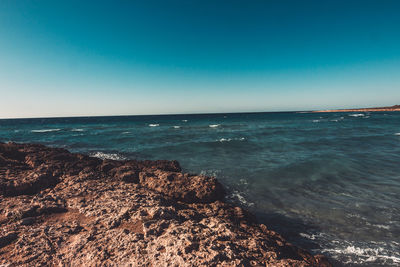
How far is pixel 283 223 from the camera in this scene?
5621mm

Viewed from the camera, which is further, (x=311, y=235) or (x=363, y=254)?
(x=311, y=235)

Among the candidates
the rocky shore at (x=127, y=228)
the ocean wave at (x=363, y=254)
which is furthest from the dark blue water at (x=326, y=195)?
the rocky shore at (x=127, y=228)

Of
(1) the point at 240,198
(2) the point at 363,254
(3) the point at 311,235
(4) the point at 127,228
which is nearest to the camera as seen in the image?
(4) the point at 127,228

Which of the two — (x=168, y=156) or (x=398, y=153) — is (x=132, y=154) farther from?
(x=398, y=153)

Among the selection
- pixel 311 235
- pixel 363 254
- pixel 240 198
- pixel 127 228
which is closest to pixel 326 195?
pixel 311 235

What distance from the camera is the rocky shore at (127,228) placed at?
3.13 metres

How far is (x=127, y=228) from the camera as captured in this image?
388 cm

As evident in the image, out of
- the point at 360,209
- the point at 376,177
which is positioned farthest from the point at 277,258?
the point at 376,177

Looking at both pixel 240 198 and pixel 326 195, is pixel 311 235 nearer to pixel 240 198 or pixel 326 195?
pixel 240 198

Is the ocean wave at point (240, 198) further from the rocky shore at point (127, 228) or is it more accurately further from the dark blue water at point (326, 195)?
the rocky shore at point (127, 228)

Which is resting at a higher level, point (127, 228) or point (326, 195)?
point (127, 228)

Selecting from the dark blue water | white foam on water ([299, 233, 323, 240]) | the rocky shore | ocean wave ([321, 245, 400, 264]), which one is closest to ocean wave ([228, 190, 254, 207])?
the dark blue water

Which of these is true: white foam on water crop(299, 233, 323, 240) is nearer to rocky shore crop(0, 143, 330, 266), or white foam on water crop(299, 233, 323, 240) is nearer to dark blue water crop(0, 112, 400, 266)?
dark blue water crop(0, 112, 400, 266)

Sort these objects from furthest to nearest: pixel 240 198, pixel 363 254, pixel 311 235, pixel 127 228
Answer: pixel 240 198, pixel 311 235, pixel 363 254, pixel 127 228
